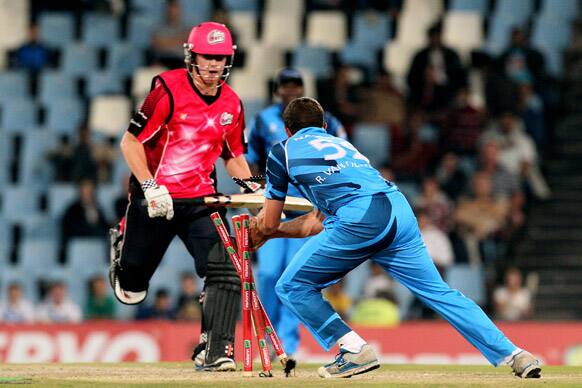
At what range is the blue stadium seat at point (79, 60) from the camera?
19375 millimetres

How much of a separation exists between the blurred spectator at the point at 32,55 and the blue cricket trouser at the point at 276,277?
8985 mm

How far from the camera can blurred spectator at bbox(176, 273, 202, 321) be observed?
15829mm

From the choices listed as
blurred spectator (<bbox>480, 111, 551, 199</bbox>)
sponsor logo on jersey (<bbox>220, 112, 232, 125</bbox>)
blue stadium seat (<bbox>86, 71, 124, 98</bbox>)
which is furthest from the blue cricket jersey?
blue stadium seat (<bbox>86, 71, 124, 98</bbox>)

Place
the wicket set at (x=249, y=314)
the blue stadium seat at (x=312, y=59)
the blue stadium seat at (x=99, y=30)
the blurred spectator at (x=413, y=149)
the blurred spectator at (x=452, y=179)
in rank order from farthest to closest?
the blue stadium seat at (x=99, y=30)
the blue stadium seat at (x=312, y=59)
the blurred spectator at (x=413, y=149)
the blurred spectator at (x=452, y=179)
the wicket set at (x=249, y=314)

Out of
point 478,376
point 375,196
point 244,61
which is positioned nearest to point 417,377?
point 478,376

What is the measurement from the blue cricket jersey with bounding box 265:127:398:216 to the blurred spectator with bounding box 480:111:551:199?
29.2 ft

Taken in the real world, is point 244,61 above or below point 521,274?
above

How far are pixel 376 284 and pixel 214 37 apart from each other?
693 centimetres

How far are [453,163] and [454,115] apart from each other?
86 centimetres

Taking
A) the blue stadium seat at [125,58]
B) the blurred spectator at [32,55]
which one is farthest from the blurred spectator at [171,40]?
the blurred spectator at [32,55]

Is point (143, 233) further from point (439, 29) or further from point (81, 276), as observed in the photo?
point (439, 29)

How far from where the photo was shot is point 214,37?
367 inches

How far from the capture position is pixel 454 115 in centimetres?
1756

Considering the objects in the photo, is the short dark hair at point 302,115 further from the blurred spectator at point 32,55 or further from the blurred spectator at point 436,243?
the blurred spectator at point 32,55
